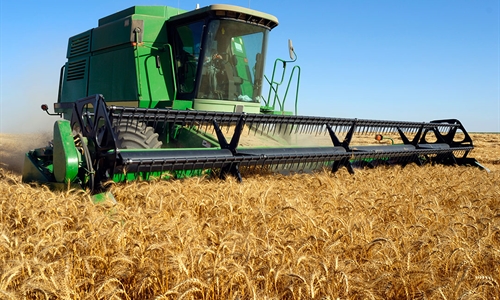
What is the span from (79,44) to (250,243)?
6.96 metres

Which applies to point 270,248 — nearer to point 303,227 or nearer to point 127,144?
point 303,227

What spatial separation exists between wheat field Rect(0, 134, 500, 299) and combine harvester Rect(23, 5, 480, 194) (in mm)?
251

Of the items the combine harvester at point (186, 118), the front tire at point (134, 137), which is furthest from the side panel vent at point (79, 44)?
the front tire at point (134, 137)

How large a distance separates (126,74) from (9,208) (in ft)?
11.4

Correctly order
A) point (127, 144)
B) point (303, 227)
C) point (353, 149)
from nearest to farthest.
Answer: point (303, 227) → point (127, 144) → point (353, 149)

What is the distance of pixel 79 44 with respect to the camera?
26.1 ft

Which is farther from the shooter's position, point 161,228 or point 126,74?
point 126,74

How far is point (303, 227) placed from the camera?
267 centimetres

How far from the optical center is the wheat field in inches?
67.2

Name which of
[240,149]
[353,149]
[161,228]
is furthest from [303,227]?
[353,149]

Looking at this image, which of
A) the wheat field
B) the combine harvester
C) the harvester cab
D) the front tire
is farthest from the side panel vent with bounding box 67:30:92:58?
the wheat field

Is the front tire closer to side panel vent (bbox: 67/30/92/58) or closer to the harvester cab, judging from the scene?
the harvester cab

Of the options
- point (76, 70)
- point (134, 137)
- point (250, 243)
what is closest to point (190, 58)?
point (134, 137)

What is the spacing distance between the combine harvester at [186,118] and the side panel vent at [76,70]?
4 centimetres
